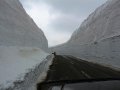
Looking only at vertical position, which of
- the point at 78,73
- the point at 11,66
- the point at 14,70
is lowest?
the point at 78,73

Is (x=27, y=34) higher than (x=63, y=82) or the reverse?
higher

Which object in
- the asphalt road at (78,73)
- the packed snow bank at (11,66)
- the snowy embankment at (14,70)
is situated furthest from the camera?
the asphalt road at (78,73)

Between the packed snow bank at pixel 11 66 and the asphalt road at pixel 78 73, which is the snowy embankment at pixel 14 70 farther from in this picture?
the asphalt road at pixel 78 73

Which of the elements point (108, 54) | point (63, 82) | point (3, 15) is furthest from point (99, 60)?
point (3, 15)

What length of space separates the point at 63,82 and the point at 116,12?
52045mm

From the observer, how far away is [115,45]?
66.0 ft

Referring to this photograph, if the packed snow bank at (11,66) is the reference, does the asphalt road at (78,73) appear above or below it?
below

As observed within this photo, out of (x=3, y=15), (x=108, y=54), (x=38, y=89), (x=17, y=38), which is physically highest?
(x=3, y=15)

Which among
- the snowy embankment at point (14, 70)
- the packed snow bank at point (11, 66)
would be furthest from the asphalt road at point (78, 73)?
the packed snow bank at point (11, 66)

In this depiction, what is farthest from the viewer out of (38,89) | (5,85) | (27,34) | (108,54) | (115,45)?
(27,34)

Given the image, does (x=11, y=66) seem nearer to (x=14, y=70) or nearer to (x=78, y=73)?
(x=14, y=70)

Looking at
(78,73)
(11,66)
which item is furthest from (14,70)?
(78,73)

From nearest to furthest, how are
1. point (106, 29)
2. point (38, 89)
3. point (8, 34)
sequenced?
point (38, 89), point (8, 34), point (106, 29)

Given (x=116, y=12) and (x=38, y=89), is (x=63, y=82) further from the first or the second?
(x=116, y=12)
